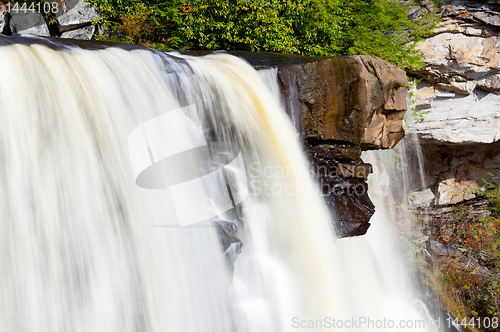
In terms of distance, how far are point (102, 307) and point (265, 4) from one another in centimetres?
664

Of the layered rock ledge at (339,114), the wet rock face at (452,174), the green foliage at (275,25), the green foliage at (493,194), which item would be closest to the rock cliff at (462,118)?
the wet rock face at (452,174)

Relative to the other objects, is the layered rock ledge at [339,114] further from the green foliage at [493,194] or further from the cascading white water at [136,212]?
the green foliage at [493,194]

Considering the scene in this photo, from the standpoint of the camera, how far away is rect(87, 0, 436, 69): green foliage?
759 cm

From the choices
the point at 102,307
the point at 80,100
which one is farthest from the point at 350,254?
the point at 80,100

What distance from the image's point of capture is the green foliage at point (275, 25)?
7.59m

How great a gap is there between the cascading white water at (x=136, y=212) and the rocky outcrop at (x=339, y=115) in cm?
29

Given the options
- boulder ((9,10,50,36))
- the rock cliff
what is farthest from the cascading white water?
the rock cliff

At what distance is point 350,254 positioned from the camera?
5.95 meters

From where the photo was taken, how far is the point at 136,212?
10.3ft

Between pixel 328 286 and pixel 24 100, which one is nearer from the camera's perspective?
pixel 24 100

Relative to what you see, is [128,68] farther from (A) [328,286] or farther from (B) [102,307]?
(A) [328,286]

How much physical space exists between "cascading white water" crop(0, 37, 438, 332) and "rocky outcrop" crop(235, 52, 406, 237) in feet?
0.95

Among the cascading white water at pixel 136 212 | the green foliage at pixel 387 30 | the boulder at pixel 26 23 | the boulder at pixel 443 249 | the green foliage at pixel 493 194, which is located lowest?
the boulder at pixel 443 249

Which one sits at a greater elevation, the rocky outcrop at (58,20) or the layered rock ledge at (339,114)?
the rocky outcrop at (58,20)
